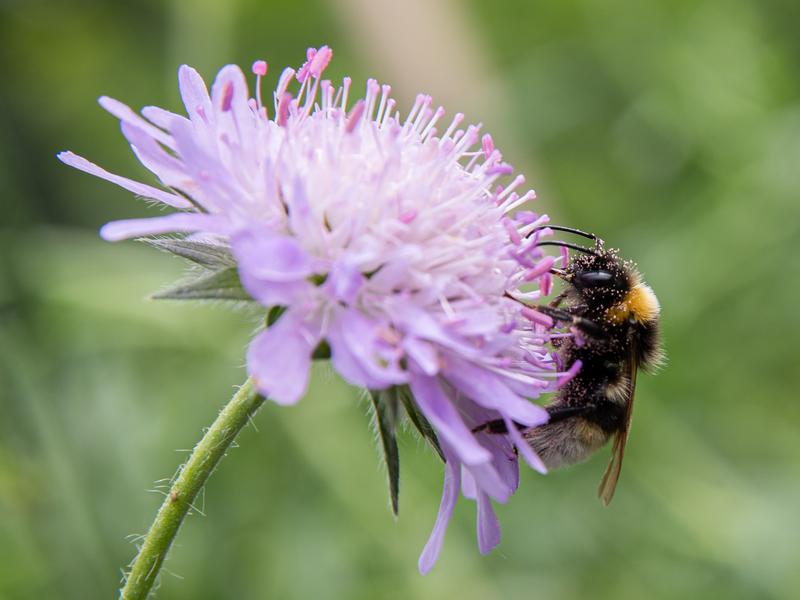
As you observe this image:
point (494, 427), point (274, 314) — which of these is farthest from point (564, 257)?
point (274, 314)

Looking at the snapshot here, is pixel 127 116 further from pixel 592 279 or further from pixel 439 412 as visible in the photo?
pixel 592 279

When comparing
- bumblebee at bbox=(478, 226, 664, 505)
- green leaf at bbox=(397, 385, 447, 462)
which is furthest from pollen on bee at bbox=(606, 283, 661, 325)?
green leaf at bbox=(397, 385, 447, 462)

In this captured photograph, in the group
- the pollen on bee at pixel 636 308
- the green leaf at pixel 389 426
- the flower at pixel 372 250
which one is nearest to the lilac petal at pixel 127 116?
the flower at pixel 372 250

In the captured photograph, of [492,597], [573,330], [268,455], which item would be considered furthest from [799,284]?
[573,330]

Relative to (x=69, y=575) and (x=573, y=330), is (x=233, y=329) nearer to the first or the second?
(x=69, y=575)

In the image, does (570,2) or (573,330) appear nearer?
(573,330)

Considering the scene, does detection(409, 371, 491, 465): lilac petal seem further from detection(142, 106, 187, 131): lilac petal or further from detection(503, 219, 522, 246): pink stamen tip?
detection(142, 106, 187, 131): lilac petal
